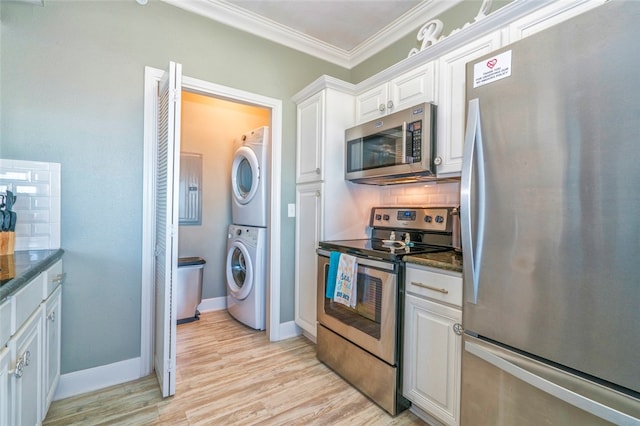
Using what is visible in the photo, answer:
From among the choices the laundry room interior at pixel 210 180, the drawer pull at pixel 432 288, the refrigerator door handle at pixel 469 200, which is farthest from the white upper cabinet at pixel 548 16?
the laundry room interior at pixel 210 180

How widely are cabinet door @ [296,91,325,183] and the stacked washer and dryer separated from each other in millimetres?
364

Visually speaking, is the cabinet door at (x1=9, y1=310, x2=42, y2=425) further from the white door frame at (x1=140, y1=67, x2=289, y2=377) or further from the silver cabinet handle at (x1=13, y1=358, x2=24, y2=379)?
the white door frame at (x1=140, y1=67, x2=289, y2=377)

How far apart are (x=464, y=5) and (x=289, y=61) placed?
58.1 inches

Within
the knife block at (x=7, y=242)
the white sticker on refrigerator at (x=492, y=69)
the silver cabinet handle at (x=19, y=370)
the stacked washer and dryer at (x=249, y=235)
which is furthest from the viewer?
the stacked washer and dryer at (x=249, y=235)

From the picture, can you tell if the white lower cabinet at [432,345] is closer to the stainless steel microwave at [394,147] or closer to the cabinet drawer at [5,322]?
the stainless steel microwave at [394,147]

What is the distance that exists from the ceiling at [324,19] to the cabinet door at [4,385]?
2351 millimetres

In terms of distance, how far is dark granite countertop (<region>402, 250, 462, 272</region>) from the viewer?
4.67 feet

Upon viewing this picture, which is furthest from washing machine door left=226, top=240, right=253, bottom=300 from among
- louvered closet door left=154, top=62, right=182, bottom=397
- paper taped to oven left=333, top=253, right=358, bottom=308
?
paper taped to oven left=333, top=253, right=358, bottom=308

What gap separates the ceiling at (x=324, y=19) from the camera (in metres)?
2.25

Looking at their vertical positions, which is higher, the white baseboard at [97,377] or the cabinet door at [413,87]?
the cabinet door at [413,87]

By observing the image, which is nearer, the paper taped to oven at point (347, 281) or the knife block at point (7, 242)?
the knife block at point (7, 242)

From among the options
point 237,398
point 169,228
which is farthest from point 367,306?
point 169,228

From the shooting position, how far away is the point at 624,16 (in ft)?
2.87

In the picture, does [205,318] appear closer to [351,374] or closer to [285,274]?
[285,274]
